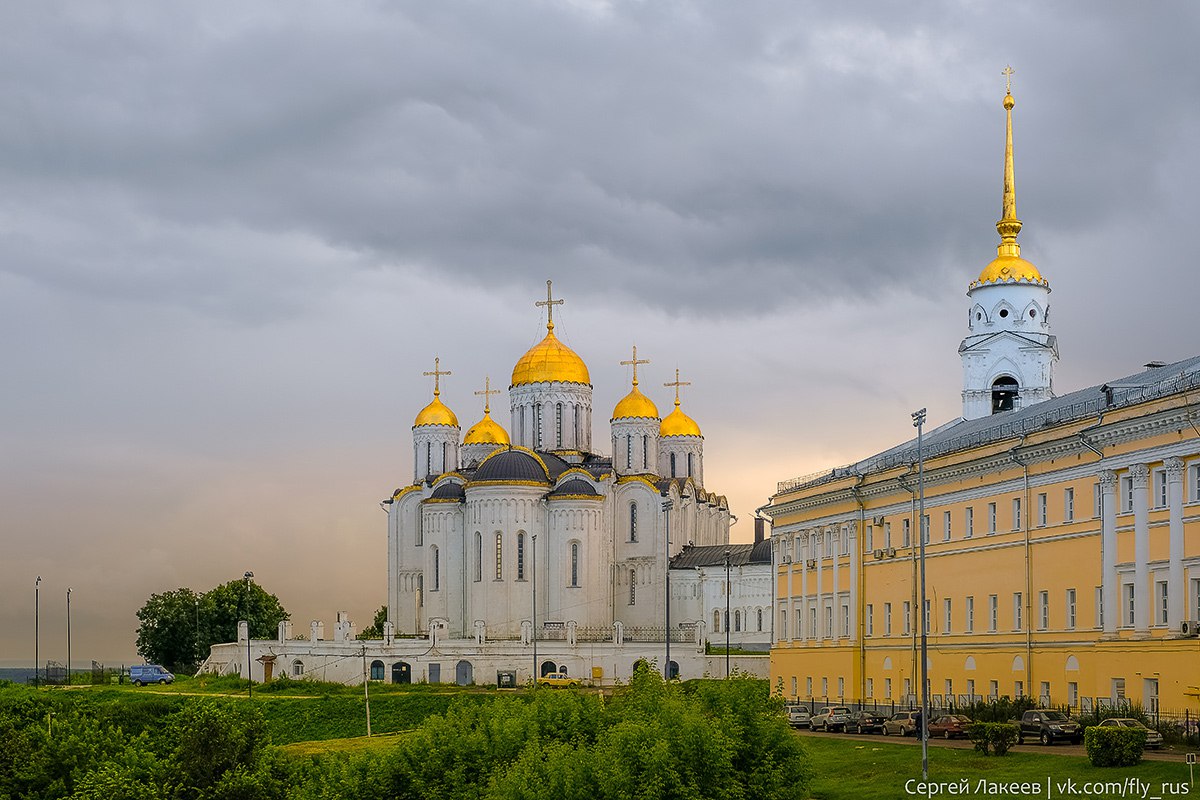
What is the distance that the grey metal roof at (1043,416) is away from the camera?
54.3 m

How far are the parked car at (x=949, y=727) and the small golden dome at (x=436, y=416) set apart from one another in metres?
77.7

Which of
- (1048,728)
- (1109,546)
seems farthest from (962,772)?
(1109,546)

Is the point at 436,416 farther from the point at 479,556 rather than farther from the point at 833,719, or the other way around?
the point at 833,719

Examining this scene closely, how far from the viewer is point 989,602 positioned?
63500 millimetres

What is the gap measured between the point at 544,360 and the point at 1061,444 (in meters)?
71.3

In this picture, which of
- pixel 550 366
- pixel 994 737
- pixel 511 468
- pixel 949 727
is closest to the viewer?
pixel 994 737

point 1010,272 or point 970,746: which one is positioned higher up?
point 1010,272

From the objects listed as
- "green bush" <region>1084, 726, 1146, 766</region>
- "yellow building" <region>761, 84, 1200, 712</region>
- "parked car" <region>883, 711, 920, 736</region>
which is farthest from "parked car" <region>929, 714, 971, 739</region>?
"green bush" <region>1084, 726, 1146, 766</region>

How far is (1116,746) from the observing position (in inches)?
1663

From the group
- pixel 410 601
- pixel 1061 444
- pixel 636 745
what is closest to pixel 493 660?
pixel 410 601

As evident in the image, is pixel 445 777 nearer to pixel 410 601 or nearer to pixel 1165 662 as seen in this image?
pixel 1165 662

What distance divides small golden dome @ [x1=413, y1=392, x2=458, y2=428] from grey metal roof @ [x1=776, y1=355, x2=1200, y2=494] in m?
50.3

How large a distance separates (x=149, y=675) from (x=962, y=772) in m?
78.0

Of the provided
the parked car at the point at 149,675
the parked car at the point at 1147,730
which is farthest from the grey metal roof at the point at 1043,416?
the parked car at the point at 149,675
